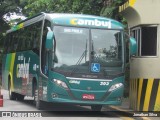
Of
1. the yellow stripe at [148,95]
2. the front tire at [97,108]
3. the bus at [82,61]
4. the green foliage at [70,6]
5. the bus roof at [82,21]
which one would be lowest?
the front tire at [97,108]

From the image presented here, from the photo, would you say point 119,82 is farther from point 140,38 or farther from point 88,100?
point 140,38

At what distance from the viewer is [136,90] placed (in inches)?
615

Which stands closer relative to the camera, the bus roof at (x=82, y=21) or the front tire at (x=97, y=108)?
the bus roof at (x=82, y=21)

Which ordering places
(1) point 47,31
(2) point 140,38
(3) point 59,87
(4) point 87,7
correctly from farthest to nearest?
(4) point 87,7 < (2) point 140,38 < (1) point 47,31 < (3) point 59,87

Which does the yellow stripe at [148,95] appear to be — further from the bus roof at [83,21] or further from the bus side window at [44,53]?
the bus side window at [44,53]

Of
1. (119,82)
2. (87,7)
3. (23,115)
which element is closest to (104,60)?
(119,82)

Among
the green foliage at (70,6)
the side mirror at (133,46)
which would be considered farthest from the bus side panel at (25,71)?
the green foliage at (70,6)

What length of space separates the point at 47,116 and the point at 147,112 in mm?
3092

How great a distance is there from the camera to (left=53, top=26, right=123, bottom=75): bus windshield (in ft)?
44.5

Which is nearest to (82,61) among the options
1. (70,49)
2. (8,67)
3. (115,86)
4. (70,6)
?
(70,49)

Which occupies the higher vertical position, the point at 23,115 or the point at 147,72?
the point at 147,72

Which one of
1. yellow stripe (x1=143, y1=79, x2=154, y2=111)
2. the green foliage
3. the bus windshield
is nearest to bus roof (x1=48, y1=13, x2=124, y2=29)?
the bus windshield

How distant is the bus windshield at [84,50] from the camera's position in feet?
44.5

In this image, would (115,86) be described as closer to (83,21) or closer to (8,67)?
(83,21)
